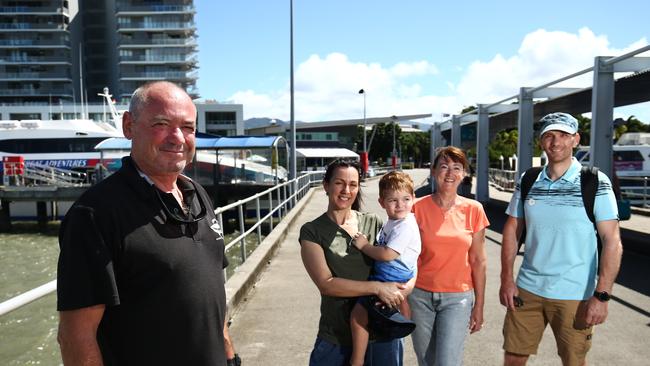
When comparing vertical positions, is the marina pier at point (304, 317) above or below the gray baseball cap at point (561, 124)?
below

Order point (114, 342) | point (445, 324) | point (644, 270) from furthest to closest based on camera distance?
point (644, 270), point (445, 324), point (114, 342)

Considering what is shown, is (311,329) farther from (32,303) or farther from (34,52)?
(34,52)

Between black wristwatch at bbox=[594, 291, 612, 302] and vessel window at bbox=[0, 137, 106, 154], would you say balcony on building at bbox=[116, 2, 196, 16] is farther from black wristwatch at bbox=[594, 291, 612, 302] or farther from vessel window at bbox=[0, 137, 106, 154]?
black wristwatch at bbox=[594, 291, 612, 302]

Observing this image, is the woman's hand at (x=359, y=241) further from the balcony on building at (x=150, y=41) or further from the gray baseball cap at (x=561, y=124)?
the balcony on building at (x=150, y=41)

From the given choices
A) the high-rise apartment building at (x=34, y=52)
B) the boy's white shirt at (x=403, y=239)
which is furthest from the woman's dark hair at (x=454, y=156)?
the high-rise apartment building at (x=34, y=52)

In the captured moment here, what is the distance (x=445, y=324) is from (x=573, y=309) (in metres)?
0.79

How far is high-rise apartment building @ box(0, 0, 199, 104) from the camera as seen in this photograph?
8119cm

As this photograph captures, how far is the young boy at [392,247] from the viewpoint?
8.73ft

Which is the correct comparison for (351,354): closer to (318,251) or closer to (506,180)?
(318,251)

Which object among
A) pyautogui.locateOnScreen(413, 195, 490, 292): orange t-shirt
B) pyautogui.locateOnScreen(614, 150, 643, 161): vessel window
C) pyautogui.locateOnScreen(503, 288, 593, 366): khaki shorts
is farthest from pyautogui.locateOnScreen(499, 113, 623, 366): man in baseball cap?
pyautogui.locateOnScreen(614, 150, 643, 161): vessel window

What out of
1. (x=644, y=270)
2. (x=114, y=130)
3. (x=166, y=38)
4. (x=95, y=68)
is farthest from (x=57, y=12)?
(x=644, y=270)

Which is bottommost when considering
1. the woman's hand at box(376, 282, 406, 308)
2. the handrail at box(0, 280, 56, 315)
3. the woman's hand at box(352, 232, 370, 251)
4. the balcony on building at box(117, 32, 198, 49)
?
the woman's hand at box(376, 282, 406, 308)

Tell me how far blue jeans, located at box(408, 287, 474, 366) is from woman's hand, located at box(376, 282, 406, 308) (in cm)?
49

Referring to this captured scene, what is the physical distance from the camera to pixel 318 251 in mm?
2648
